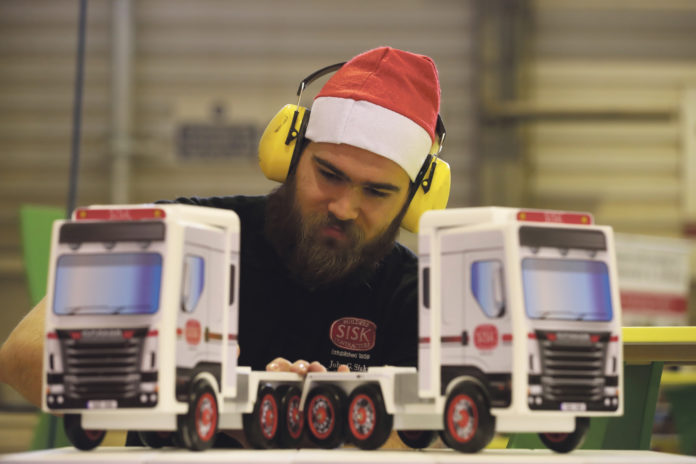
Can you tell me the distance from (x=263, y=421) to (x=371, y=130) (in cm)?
79

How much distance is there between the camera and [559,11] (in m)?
8.37

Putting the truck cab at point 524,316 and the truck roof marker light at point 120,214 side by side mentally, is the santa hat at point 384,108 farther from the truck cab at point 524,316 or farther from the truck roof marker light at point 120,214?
the truck roof marker light at point 120,214

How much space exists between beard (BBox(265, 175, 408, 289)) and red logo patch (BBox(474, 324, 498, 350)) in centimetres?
94

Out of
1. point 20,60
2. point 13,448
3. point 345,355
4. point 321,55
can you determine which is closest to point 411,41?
point 321,55

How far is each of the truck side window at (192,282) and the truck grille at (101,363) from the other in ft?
0.27

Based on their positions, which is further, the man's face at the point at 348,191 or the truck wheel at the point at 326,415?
the man's face at the point at 348,191

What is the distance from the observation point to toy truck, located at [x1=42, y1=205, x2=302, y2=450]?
1281 mm

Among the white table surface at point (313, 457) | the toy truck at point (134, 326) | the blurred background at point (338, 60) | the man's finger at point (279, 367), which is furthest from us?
the blurred background at point (338, 60)

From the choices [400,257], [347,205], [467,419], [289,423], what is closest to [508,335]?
[467,419]

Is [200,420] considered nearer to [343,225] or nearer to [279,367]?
[279,367]

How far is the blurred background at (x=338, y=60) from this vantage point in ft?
26.8

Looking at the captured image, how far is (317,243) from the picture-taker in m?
2.30

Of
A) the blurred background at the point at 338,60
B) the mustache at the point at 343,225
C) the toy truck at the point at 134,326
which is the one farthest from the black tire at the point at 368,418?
the blurred background at the point at 338,60

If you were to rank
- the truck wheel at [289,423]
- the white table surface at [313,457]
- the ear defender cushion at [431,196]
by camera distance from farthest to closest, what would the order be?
the ear defender cushion at [431,196]
the truck wheel at [289,423]
the white table surface at [313,457]
